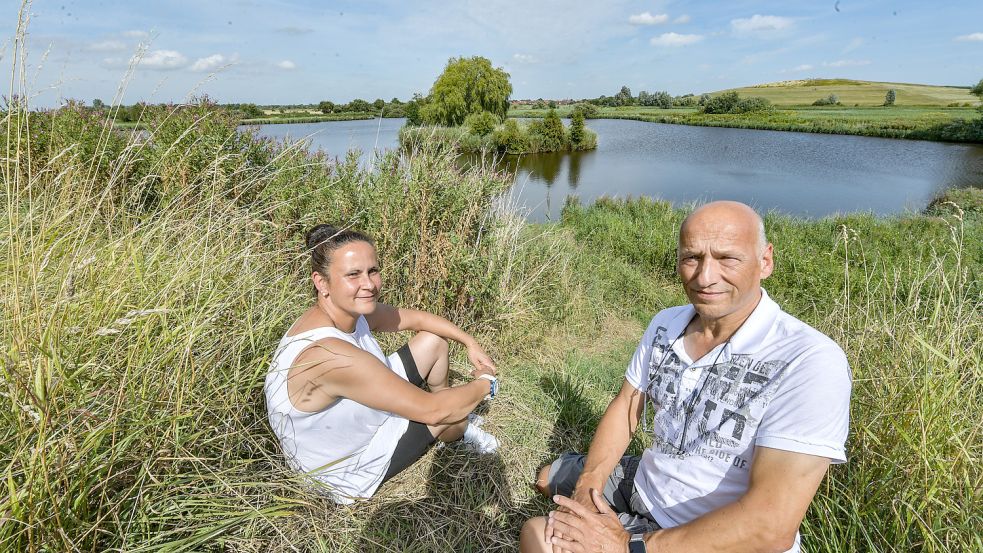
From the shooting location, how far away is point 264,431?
2.16m

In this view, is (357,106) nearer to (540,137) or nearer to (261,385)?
(261,385)

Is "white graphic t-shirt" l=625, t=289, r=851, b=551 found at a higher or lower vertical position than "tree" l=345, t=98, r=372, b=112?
lower

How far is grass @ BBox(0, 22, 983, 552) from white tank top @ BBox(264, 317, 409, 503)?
0.09 meters

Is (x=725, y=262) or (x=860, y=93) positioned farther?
(x=860, y=93)

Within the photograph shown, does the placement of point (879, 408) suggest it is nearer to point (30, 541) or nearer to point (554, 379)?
point (554, 379)

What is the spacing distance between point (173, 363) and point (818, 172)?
27232 mm

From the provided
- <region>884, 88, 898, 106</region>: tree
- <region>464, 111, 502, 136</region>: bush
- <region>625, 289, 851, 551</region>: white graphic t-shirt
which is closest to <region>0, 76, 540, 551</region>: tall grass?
<region>625, 289, 851, 551</region>: white graphic t-shirt

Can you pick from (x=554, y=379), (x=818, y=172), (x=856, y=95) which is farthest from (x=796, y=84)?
(x=554, y=379)

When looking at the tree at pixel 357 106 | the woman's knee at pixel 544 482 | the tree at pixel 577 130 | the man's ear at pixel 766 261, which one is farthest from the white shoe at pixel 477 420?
the tree at pixel 577 130

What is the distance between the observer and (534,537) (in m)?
1.59

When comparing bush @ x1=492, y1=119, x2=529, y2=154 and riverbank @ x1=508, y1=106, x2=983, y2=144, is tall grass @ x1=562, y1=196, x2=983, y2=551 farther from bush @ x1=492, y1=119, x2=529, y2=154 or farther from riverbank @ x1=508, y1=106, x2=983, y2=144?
riverbank @ x1=508, y1=106, x2=983, y2=144

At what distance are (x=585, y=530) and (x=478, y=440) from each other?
1182 mm

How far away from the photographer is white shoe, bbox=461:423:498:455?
2.59m

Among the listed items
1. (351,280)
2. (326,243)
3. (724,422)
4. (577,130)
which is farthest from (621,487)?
(577,130)
